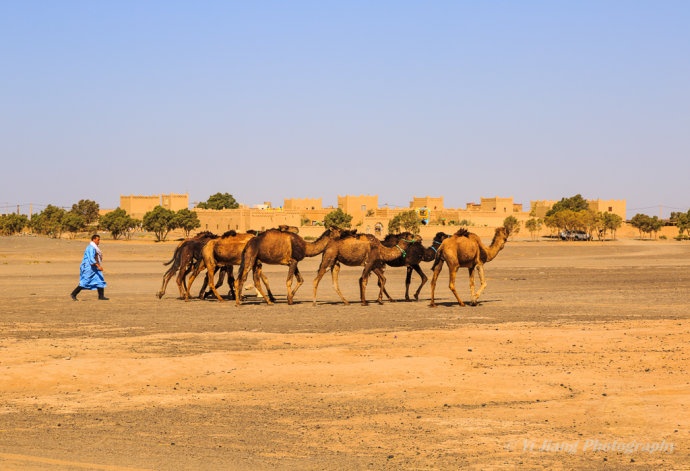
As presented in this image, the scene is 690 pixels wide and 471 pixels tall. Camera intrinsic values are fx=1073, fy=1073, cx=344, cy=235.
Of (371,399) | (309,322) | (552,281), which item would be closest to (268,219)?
(552,281)

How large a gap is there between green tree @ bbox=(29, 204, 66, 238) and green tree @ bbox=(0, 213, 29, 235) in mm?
930

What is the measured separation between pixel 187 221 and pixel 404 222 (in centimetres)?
2702

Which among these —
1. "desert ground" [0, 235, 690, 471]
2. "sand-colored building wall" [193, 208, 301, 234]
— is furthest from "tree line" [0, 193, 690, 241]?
"desert ground" [0, 235, 690, 471]

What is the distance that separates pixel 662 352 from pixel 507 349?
6.45 feet

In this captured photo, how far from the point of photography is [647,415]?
31.4 feet

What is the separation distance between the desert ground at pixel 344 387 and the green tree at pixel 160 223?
245 ft

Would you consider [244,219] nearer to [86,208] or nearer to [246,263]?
[86,208]

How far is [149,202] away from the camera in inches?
5320

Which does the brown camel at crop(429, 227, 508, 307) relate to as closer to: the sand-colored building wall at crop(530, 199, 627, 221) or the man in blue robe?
the man in blue robe

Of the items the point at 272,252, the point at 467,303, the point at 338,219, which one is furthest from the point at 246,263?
the point at 338,219

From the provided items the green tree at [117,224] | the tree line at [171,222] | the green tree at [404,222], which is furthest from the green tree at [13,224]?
the green tree at [404,222]

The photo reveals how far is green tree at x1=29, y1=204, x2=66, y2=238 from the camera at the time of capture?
316 feet

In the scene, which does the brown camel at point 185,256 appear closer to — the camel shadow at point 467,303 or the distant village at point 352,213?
the camel shadow at point 467,303

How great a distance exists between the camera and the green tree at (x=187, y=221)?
101 metres
